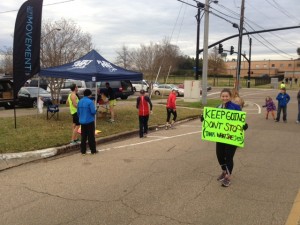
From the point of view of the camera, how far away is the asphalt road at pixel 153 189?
495 centimetres

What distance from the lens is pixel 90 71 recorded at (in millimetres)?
13164

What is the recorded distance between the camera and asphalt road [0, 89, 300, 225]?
16.2 ft

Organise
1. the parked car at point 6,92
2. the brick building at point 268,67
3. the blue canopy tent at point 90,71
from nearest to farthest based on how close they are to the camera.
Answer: the blue canopy tent at point 90,71
the parked car at point 6,92
the brick building at point 268,67

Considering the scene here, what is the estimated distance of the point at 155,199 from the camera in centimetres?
563

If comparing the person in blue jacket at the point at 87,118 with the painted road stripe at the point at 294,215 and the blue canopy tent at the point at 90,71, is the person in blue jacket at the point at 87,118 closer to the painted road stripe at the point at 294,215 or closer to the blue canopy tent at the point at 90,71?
the blue canopy tent at the point at 90,71

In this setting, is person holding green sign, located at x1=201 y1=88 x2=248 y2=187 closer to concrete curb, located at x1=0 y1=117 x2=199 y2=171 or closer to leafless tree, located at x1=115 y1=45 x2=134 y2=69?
concrete curb, located at x1=0 y1=117 x2=199 y2=171

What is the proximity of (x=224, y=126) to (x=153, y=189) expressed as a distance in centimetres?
170

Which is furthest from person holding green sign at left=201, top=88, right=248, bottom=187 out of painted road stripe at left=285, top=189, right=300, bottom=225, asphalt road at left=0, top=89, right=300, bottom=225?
painted road stripe at left=285, top=189, right=300, bottom=225

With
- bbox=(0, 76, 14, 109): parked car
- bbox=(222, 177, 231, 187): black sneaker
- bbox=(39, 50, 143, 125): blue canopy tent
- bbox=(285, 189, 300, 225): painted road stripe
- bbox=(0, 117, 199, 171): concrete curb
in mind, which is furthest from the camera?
bbox=(0, 76, 14, 109): parked car

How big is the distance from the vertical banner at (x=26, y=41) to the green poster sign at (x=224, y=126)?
290 inches

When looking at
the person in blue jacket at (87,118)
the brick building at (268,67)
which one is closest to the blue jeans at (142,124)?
the person in blue jacket at (87,118)

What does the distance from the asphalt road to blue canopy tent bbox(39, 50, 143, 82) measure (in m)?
4.12

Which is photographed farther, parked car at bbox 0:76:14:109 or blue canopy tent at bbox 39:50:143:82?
parked car at bbox 0:76:14:109

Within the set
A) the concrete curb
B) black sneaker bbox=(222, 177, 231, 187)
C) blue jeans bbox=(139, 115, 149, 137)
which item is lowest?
the concrete curb
